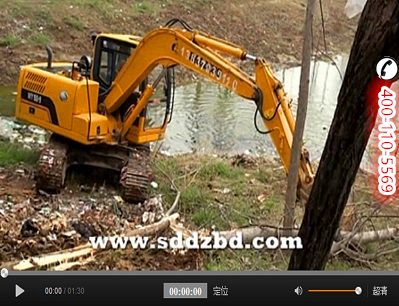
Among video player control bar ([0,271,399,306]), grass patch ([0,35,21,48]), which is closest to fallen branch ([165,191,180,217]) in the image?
video player control bar ([0,271,399,306])

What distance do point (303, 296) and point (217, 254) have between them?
1.39 meters

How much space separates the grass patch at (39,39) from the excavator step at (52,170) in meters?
4.70

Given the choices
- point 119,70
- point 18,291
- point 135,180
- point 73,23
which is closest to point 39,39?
point 73,23

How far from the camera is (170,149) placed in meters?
6.31

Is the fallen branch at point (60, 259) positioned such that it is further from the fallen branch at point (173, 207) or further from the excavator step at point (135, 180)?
the excavator step at point (135, 180)

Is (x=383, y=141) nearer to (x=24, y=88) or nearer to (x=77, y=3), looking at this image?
(x=24, y=88)

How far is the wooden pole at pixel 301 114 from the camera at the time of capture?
2821mm

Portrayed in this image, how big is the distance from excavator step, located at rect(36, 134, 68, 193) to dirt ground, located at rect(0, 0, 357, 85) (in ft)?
12.7

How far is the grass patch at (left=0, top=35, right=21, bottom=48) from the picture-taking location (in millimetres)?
8719

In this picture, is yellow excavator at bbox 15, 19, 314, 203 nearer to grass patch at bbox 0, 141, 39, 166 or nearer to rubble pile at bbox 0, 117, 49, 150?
grass patch at bbox 0, 141, 39, 166

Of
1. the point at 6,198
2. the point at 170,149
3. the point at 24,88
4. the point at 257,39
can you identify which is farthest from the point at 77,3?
the point at 6,198

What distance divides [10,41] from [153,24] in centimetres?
231

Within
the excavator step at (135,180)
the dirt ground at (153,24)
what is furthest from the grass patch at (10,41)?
the excavator step at (135,180)

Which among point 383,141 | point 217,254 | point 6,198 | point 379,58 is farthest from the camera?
point 6,198
